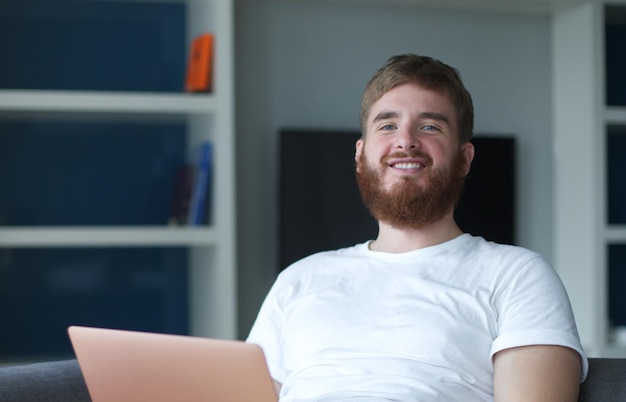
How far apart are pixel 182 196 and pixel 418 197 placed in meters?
2.26

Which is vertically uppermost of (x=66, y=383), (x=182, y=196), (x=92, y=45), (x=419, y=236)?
(x=92, y=45)

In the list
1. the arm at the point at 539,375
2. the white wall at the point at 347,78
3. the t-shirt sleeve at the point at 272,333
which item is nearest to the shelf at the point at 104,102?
the white wall at the point at 347,78

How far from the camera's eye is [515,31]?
4.57 metres

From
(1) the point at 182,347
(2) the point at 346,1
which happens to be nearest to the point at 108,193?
(2) the point at 346,1

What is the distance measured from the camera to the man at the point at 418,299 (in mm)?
1495

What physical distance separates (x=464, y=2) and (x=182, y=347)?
323 centimetres

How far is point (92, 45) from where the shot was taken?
13.2 feet

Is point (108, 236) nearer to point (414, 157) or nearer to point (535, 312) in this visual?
point (414, 157)

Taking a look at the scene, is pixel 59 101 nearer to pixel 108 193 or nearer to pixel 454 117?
pixel 108 193

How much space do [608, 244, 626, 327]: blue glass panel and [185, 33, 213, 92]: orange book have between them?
218 cm

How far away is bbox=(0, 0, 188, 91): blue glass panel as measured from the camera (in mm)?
3924

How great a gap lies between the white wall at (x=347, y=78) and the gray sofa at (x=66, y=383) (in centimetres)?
254

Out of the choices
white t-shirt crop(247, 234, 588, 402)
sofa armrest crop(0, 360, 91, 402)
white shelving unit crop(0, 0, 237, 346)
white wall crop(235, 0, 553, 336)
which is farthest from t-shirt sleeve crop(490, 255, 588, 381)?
white wall crop(235, 0, 553, 336)

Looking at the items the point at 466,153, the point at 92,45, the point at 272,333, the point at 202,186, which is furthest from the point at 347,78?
the point at 272,333
